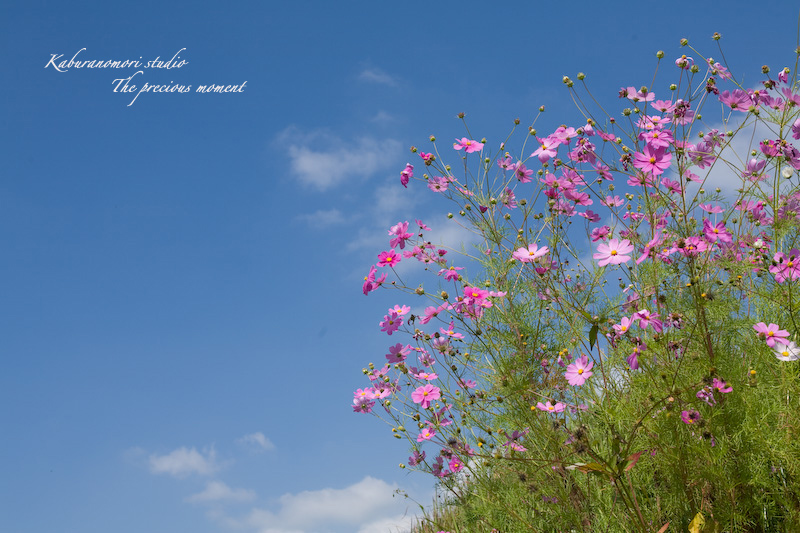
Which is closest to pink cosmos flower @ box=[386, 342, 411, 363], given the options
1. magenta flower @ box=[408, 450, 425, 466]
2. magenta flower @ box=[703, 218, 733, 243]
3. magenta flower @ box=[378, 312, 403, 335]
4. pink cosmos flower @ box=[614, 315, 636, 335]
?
magenta flower @ box=[378, 312, 403, 335]

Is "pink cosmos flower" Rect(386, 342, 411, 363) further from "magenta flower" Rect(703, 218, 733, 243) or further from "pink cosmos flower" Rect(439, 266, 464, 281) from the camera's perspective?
"magenta flower" Rect(703, 218, 733, 243)

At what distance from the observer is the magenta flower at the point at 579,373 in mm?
2390

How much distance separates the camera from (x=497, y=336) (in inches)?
113

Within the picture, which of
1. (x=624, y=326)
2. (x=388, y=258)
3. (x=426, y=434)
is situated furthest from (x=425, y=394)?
(x=624, y=326)

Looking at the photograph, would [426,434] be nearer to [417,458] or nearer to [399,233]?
[417,458]

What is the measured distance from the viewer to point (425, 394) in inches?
112

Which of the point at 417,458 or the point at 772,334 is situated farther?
the point at 417,458

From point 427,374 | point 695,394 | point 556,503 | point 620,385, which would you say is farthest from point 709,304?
point 427,374

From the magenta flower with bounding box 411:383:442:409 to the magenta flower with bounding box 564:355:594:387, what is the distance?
0.64 meters

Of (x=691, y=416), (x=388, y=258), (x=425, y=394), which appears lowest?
(x=691, y=416)

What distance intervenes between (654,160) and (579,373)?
2.72 feet

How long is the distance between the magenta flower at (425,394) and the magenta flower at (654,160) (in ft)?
4.19

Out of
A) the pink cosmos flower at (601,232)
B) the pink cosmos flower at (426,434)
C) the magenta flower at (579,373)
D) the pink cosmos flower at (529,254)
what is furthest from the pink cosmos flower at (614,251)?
the pink cosmos flower at (426,434)

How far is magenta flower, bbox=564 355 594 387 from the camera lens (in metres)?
2.39
